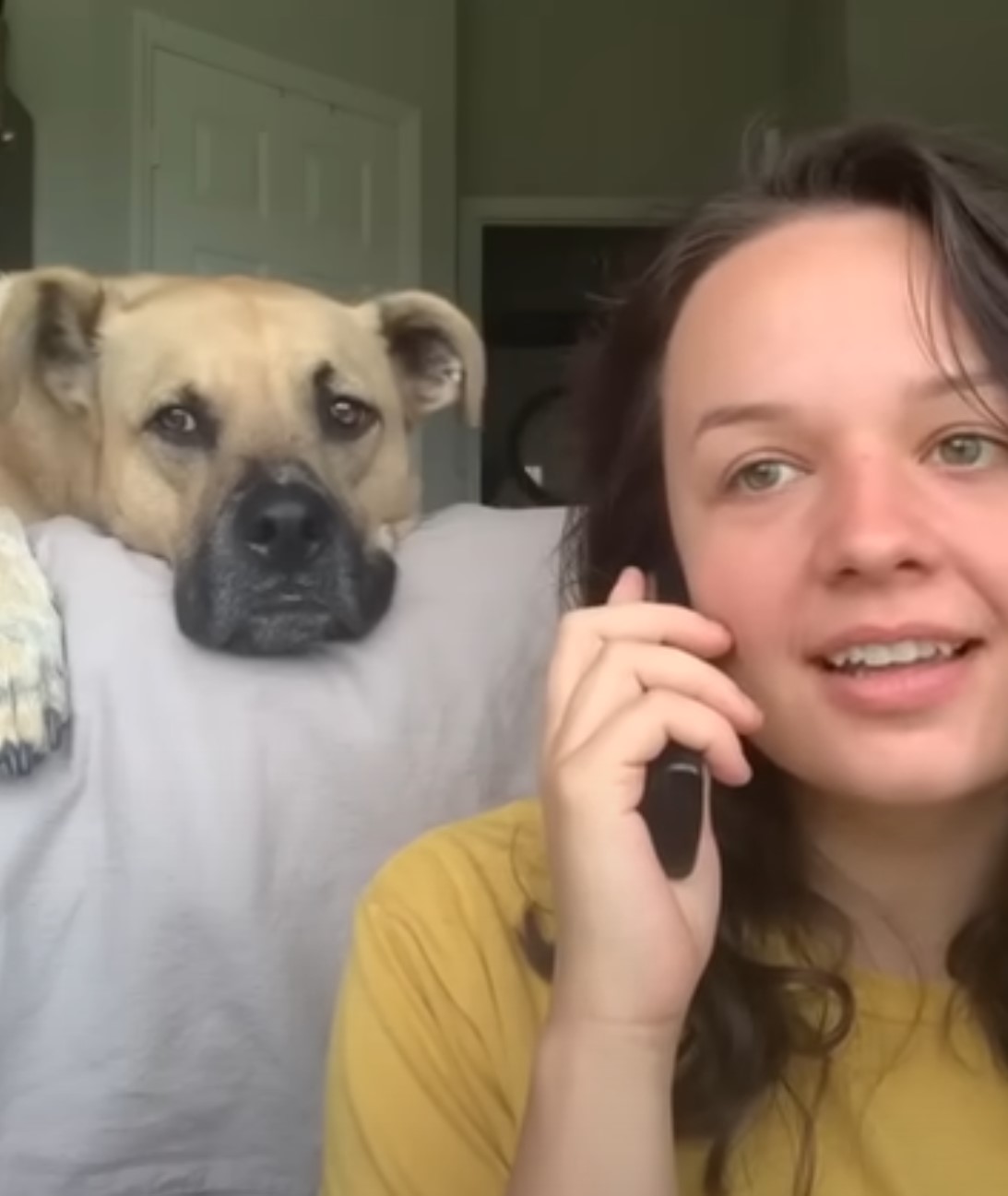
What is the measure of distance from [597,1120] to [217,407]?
1.16 meters

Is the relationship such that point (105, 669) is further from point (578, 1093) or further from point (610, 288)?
point (578, 1093)

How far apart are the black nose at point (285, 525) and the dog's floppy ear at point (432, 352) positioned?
31 cm

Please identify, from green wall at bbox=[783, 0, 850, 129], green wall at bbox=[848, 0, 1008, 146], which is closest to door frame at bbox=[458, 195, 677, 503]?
green wall at bbox=[783, 0, 850, 129]

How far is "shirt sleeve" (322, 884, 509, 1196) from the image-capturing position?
0.81 m

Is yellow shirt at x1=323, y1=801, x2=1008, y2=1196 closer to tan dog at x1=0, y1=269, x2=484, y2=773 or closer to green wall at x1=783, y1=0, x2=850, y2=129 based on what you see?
tan dog at x1=0, y1=269, x2=484, y2=773

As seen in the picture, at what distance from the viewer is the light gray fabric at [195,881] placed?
1.03 metres

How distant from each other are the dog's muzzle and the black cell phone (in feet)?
1.66

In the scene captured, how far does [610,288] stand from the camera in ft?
3.40


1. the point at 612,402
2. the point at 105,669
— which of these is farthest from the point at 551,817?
the point at 105,669

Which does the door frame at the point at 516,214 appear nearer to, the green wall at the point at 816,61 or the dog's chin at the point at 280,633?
the green wall at the point at 816,61

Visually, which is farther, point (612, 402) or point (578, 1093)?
point (612, 402)

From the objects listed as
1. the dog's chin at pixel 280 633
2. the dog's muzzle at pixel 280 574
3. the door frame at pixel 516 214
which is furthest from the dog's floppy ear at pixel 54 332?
the door frame at pixel 516 214

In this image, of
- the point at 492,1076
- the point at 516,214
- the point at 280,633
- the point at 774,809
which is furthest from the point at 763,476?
the point at 516,214

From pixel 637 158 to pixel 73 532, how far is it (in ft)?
13.9
